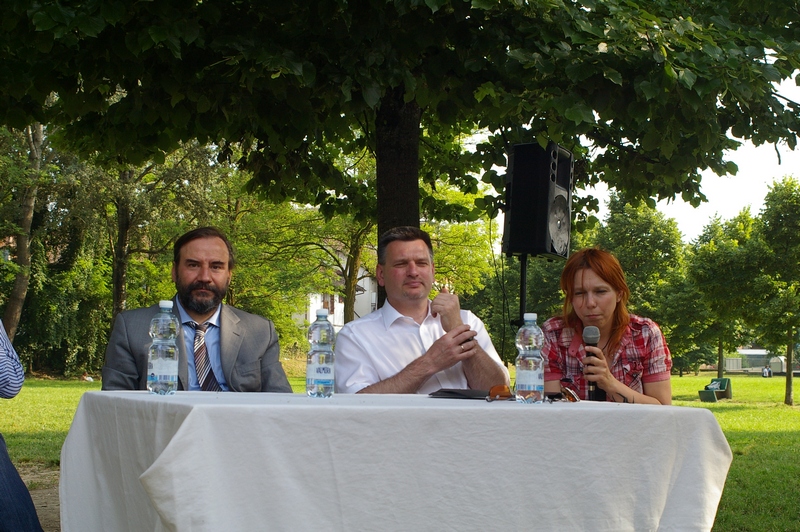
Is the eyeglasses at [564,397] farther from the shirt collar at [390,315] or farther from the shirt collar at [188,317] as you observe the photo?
the shirt collar at [188,317]

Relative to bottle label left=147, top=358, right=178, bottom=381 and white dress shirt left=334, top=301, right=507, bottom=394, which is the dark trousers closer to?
bottle label left=147, top=358, right=178, bottom=381

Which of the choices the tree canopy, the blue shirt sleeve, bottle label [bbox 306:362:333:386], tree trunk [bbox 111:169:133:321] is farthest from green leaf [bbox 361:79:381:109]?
tree trunk [bbox 111:169:133:321]

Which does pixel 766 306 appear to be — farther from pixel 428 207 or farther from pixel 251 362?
pixel 251 362

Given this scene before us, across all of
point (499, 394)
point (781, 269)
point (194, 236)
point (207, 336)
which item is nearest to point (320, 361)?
point (499, 394)

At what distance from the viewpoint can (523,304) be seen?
19.9 feet

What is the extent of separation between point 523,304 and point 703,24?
A: 2484 millimetres

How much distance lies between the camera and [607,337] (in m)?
4.09

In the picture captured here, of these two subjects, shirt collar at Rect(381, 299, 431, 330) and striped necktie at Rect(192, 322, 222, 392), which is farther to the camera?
shirt collar at Rect(381, 299, 431, 330)

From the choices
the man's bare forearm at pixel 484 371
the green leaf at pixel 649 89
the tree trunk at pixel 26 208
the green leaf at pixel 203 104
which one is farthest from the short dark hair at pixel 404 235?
the tree trunk at pixel 26 208

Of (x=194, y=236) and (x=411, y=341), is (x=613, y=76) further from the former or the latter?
(x=194, y=236)

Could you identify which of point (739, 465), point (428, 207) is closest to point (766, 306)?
point (739, 465)

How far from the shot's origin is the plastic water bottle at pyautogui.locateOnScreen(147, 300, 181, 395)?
9.87 feet

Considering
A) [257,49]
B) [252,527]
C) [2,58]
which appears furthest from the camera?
[2,58]

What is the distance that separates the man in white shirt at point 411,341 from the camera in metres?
3.65
